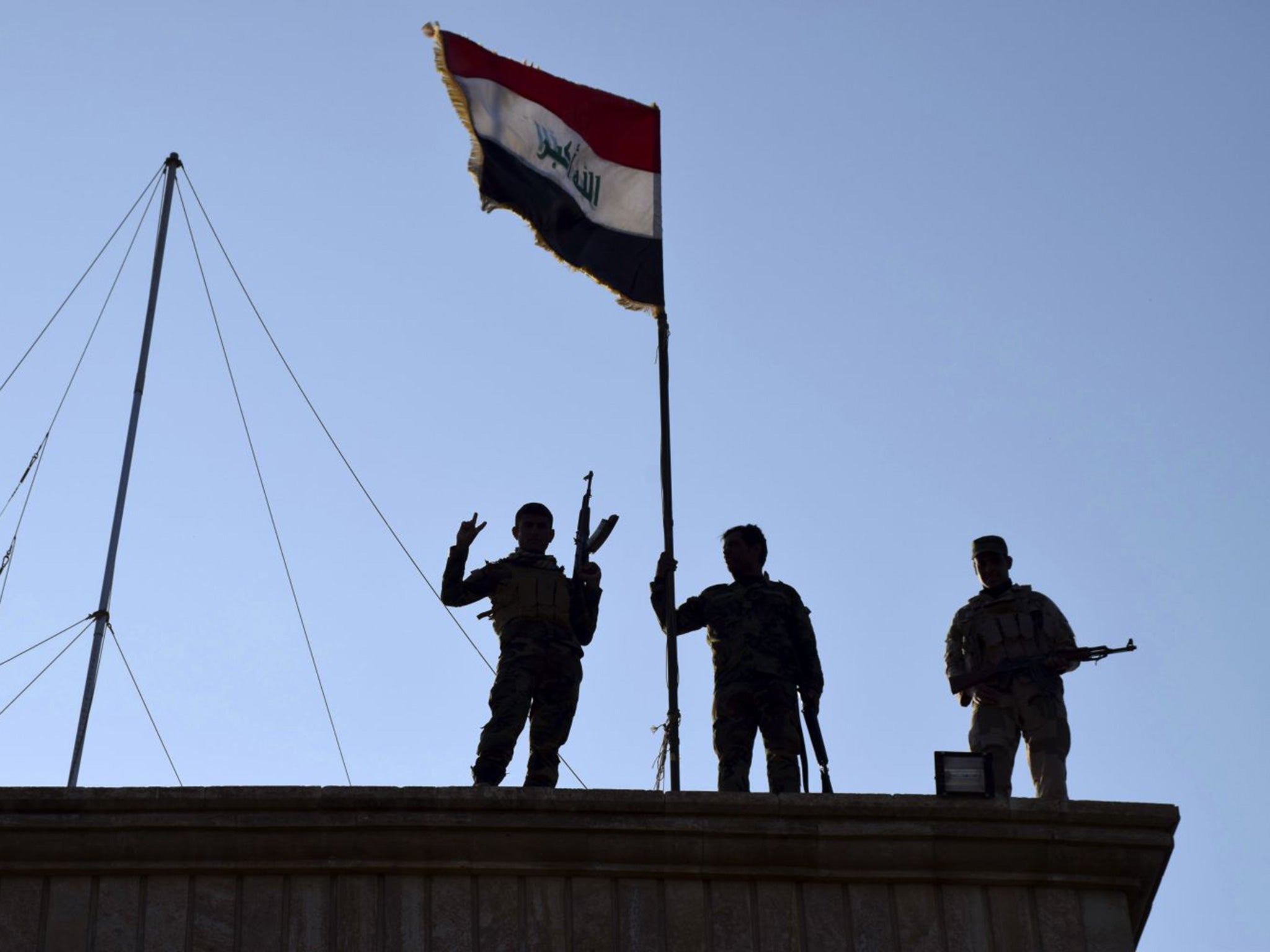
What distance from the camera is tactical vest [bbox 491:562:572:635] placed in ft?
40.9

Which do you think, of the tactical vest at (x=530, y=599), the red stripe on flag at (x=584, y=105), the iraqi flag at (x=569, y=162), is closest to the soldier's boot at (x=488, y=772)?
the tactical vest at (x=530, y=599)

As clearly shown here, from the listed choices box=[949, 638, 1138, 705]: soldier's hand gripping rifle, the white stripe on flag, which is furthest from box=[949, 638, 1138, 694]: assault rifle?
the white stripe on flag

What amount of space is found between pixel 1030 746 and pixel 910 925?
2131mm

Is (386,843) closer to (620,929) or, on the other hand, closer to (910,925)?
(620,929)

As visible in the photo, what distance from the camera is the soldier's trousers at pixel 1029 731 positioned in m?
12.4

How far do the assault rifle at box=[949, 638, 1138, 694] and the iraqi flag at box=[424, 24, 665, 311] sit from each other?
11.4 feet

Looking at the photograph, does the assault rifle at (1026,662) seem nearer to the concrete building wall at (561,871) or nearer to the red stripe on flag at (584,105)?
the concrete building wall at (561,871)

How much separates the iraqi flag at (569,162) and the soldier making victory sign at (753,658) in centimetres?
243

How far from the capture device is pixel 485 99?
1522cm

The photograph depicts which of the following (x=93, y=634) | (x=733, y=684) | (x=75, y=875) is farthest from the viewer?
(x=93, y=634)

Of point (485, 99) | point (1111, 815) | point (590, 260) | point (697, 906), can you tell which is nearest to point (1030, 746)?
point (1111, 815)

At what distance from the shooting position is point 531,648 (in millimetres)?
12352

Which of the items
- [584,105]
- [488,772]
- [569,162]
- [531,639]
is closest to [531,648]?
[531,639]

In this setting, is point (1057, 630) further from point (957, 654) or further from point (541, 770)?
point (541, 770)
